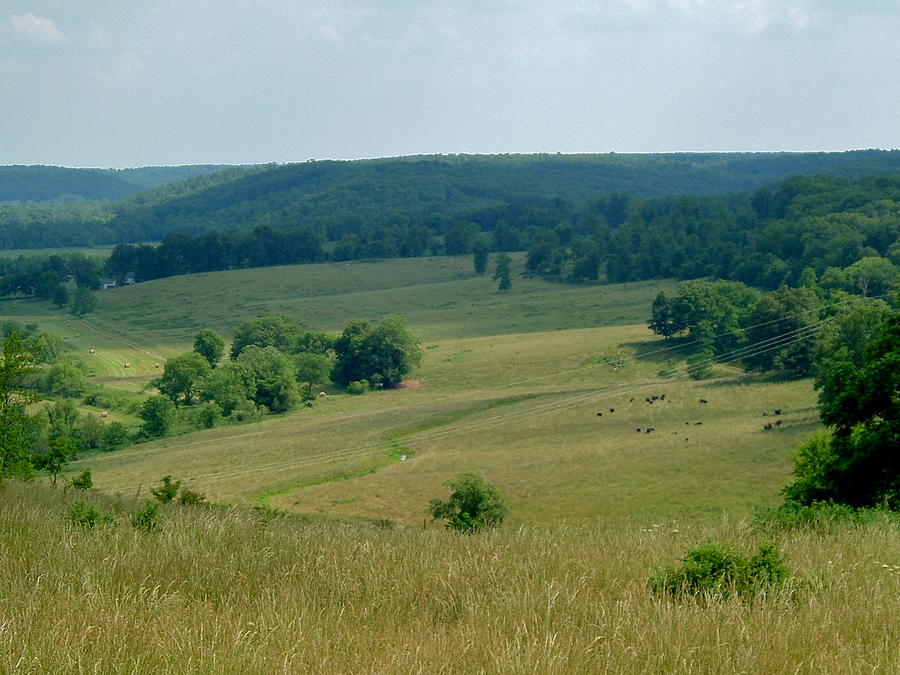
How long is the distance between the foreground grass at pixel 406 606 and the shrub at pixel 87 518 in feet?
0.50

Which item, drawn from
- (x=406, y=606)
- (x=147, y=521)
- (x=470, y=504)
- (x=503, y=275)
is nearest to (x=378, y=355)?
(x=470, y=504)

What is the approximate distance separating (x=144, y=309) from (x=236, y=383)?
228ft

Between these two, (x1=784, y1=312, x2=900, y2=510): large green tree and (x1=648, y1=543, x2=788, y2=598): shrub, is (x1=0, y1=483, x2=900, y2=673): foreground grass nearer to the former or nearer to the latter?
(x1=648, y1=543, x2=788, y2=598): shrub

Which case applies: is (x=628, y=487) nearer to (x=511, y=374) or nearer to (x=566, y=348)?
(x=511, y=374)

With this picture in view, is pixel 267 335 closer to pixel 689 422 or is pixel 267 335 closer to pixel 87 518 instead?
pixel 689 422

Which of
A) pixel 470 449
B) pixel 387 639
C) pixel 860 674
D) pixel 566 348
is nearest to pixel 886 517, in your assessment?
pixel 860 674

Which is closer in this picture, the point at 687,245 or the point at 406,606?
the point at 406,606

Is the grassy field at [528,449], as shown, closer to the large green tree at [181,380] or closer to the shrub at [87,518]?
the large green tree at [181,380]

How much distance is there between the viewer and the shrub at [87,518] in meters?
8.98

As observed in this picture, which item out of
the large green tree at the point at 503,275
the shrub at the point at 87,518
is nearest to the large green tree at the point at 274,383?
the large green tree at the point at 503,275

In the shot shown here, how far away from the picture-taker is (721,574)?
23.1 ft

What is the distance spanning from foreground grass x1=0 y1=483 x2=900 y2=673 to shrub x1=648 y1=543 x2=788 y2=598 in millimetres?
185

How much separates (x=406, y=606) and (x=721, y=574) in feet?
8.72

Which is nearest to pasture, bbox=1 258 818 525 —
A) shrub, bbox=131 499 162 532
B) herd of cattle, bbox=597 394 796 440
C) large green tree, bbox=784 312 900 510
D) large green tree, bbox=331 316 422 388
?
herd of cattle, bbox=597 394 796 440
